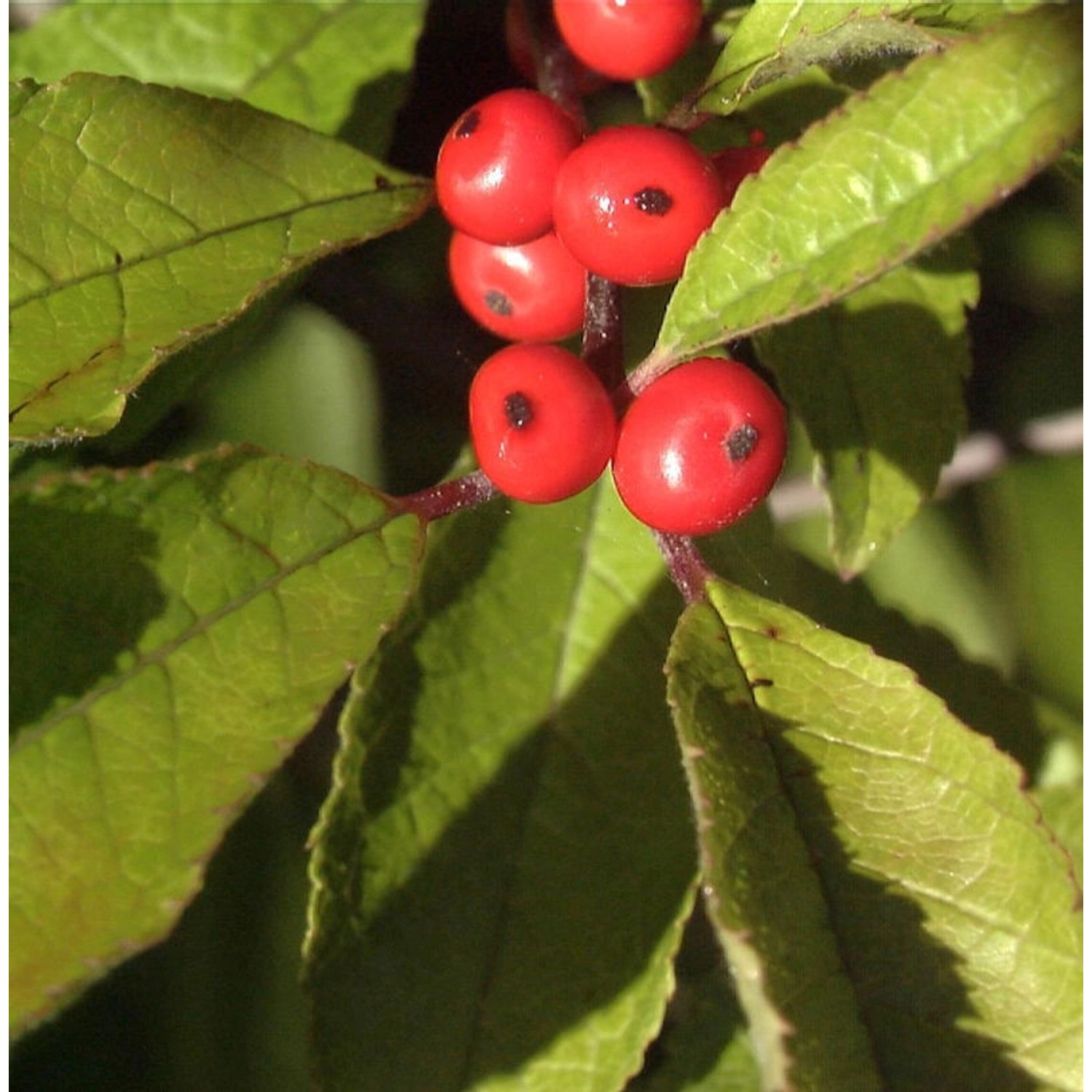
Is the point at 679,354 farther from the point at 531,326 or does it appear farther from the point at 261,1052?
the point at 261,1052

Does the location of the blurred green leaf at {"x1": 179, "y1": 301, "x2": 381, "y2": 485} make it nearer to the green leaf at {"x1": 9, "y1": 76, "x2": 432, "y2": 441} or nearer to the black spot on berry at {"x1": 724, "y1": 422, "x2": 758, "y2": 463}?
the green leaf at {"x1": 9, "y1": 76, "x2": 432, "y2": 441}

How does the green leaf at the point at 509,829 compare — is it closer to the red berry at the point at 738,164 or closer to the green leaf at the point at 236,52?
the red berry at the point at 738,164

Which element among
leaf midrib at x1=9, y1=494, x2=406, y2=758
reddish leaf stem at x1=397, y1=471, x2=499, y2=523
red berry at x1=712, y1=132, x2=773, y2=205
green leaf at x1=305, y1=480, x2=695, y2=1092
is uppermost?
red berry at x1=712, y1=132, x2=773, y2=205

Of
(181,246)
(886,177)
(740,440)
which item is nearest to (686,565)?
(740,440)

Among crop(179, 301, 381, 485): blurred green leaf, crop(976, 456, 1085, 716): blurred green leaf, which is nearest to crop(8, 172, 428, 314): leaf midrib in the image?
crop(179, 301, 381, 485): blurred green leaf

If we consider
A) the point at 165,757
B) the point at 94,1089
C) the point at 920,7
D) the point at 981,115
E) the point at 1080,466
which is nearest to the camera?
the point at 981,115

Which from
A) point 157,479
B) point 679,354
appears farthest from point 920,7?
point 157,479
